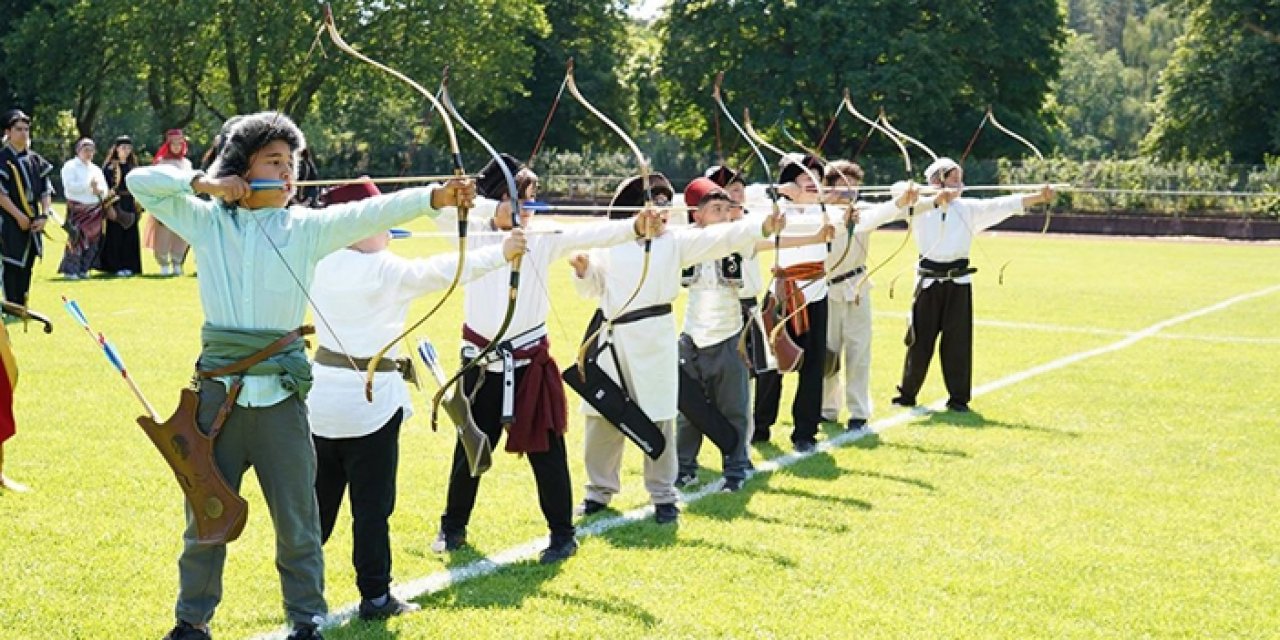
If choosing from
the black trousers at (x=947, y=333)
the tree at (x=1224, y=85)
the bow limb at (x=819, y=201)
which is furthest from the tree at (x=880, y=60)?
the bow limb at (x=819, y=201)

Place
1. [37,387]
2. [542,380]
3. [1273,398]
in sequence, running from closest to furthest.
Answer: [542,380] < [37,387] < [1273,398]

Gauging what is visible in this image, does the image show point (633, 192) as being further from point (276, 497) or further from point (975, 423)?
point (975, 423)

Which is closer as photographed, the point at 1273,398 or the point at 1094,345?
the point at 1273,398

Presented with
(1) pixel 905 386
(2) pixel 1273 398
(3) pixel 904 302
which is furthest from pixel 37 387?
(3) pixel 904 302

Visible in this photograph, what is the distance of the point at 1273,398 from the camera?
36.2 feet

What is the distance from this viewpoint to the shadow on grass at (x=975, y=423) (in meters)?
9.54

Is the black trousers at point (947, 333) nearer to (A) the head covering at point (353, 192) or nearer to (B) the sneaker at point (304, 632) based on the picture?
(A) the head covering at point (353, 192)

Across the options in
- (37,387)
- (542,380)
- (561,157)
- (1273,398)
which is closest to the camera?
(542,380)

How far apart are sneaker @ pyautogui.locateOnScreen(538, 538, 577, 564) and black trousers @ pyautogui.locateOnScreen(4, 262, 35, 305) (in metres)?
9.40

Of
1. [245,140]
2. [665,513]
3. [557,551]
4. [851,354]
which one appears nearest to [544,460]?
[557,551]

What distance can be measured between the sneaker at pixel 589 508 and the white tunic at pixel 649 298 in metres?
0.46

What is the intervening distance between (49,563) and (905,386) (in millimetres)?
6330

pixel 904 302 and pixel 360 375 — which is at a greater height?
pixel 360 375

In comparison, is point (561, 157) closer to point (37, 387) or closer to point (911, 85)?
point (911, 85)
